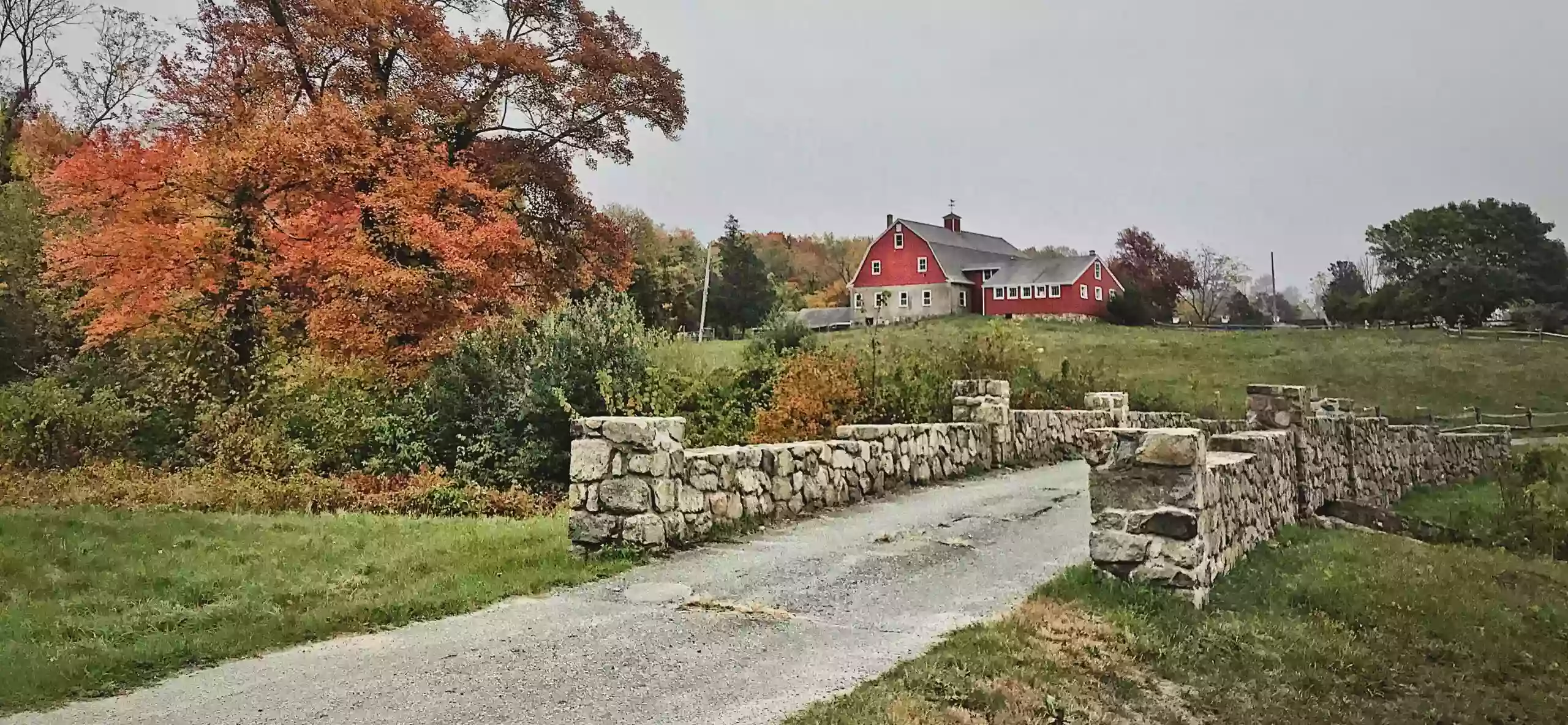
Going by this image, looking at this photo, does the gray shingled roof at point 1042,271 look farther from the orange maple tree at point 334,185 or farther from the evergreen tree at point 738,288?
the orange maple tree at point 334,185

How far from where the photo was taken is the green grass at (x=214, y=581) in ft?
14.4

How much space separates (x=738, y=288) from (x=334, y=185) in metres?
22.0

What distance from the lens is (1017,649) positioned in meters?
4.63

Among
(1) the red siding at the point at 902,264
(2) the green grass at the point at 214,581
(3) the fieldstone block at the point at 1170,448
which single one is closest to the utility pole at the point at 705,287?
(1) the red siding at the point at 902,264

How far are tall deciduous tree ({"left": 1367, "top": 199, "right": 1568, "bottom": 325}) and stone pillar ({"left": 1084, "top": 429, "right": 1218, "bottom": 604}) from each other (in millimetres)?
34451

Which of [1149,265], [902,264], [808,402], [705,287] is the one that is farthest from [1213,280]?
[808,402]

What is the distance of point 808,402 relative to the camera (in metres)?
12.2

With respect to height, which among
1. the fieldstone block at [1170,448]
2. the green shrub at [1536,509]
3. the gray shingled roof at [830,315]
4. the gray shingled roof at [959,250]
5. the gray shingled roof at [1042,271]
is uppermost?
the gray shingled roof at [959,250]

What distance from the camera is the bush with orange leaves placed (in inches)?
471

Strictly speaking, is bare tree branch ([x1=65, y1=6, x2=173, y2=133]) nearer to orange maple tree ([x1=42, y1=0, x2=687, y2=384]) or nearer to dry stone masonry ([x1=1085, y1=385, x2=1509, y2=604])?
orange maple tree ([x1=42, y1=0, x2=687, y2=384])

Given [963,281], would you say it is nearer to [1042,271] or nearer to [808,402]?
[1042,271]

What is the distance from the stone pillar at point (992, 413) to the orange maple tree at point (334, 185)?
681 cm

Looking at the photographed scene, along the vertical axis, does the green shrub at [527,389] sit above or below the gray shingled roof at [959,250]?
below

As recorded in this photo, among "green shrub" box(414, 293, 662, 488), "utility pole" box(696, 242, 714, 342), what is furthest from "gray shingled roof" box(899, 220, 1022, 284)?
"green shrub" box(414, 293, 662, 488)
